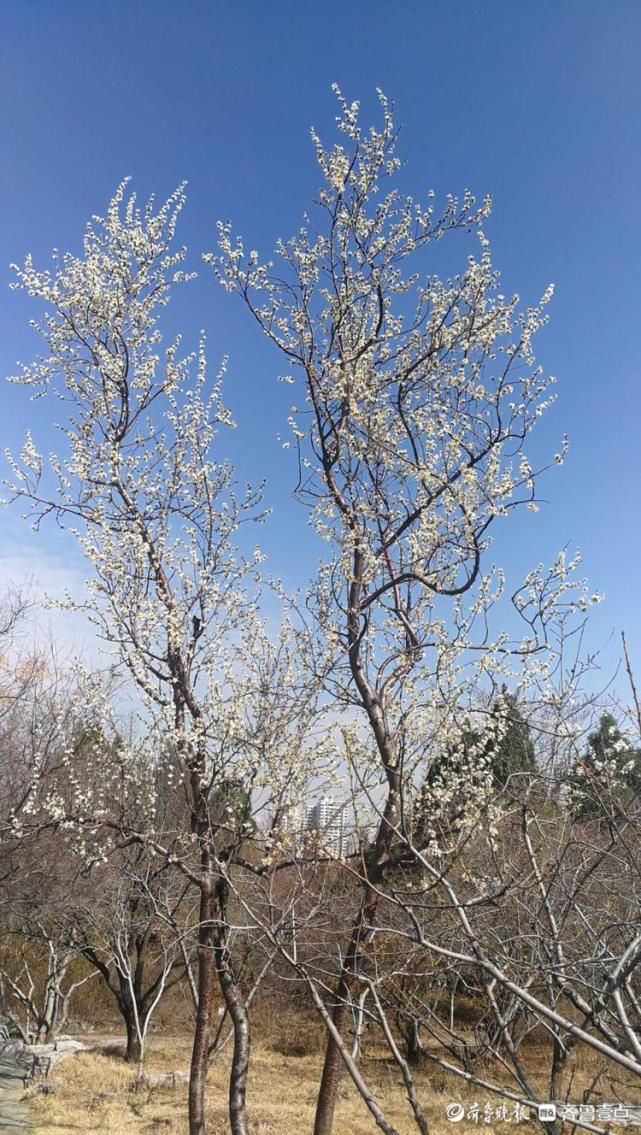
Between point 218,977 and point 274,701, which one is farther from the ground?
point 274,701

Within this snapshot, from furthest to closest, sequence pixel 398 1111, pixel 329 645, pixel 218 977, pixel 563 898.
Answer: pixel 398 1111 < pixel 218 977 < pixel 329 645 < pixel 563 898

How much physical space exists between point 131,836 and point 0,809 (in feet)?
15.0

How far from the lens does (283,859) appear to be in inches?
235

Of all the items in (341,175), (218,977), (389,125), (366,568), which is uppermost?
(389,125)

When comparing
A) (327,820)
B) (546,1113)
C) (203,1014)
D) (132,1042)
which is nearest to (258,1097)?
(132,1042)

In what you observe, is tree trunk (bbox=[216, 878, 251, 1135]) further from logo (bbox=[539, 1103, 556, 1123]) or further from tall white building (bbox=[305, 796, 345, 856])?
logo (bbox=[539, 1103, 556, 1123])

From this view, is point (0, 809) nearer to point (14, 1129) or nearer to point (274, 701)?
point (14, 1129)

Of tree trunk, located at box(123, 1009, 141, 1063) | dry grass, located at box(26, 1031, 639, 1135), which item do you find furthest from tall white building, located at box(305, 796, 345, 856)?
tree trunk, located at box(123, 1009, 141, 1063)

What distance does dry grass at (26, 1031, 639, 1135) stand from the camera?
844 cm

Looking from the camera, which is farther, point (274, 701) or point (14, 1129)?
point (14, 1129)

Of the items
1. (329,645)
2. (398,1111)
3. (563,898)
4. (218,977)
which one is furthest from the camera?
(398,1111)

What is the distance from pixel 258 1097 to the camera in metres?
10.3

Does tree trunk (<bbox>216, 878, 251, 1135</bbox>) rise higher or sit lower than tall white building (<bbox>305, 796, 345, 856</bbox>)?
lower

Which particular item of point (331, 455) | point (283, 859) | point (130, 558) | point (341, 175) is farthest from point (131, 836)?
point (341, 175)
